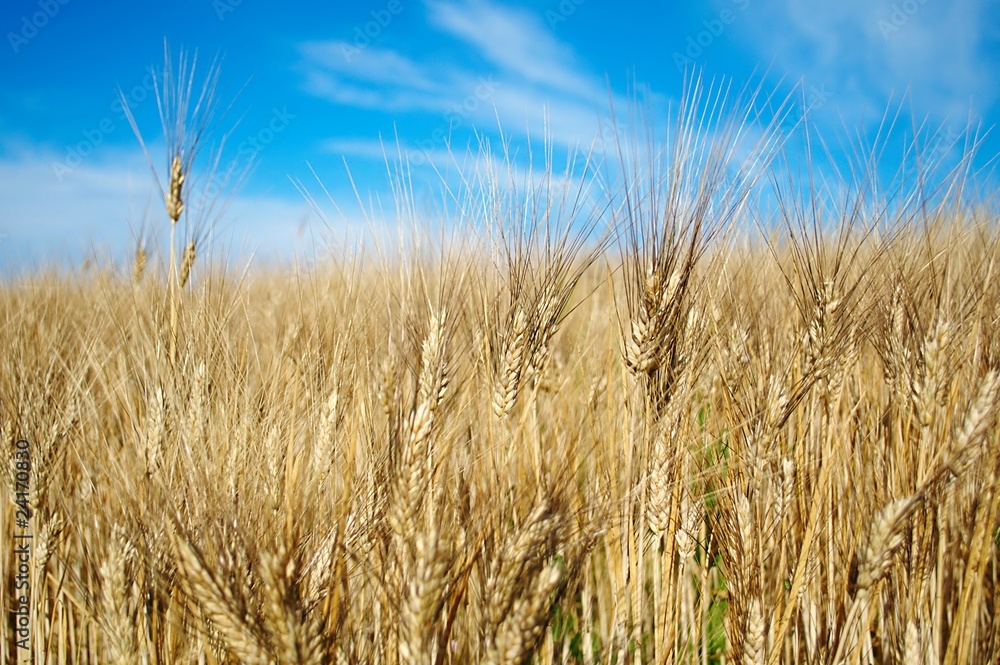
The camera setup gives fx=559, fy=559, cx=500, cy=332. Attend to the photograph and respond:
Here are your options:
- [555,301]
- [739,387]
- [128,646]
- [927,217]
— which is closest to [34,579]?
[128,646]

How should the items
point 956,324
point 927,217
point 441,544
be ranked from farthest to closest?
point 927,217 → point 956,324 → point 441,544

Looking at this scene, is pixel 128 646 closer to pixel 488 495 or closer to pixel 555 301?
pixel 488 495

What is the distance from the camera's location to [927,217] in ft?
5.90

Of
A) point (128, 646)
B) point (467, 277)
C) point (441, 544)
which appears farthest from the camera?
point (467, 277)

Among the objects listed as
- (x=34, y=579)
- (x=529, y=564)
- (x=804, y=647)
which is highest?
(x=529, y=564)

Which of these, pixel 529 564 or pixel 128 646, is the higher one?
pixel 529 564

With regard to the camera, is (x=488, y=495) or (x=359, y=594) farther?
(x=359, y=594)

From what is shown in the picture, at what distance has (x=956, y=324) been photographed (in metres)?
1.43

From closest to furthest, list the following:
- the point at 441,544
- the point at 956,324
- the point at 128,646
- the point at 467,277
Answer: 1. the point at 441,544
2. the point at 128,646
3. the point at 956,324
4. the point at 467,277

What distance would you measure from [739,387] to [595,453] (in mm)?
429

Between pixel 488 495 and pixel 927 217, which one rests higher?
pixel 927 217

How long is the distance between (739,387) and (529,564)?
814 millimetres

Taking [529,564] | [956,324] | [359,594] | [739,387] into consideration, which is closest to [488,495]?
[529,564]

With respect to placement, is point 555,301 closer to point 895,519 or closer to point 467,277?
point 467,277
